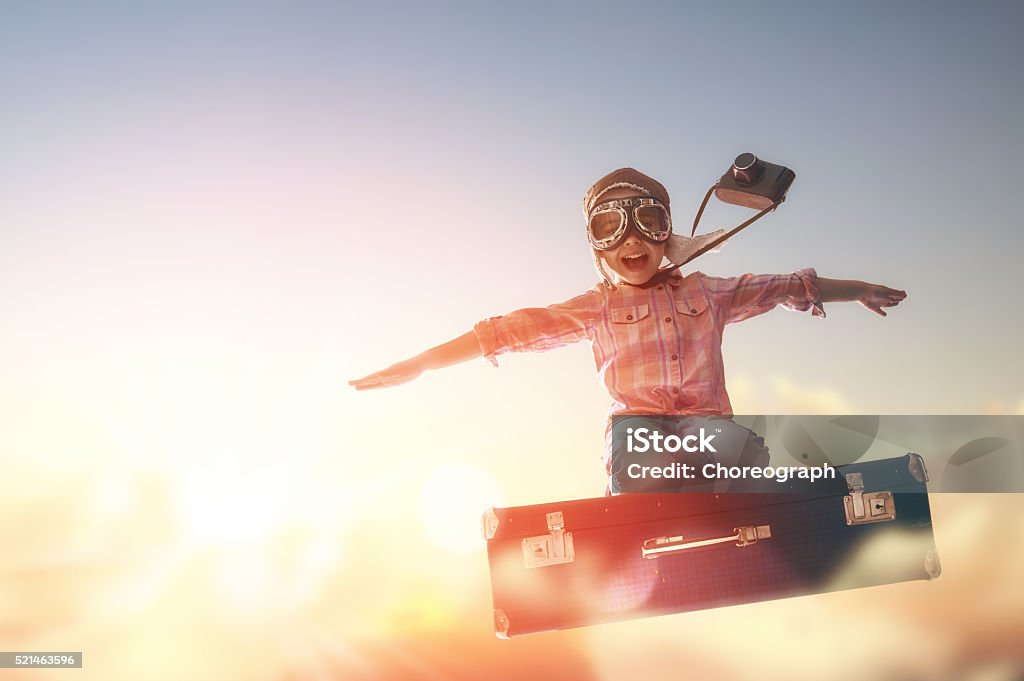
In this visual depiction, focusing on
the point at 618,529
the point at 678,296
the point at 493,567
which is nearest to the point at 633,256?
the point at 678,296

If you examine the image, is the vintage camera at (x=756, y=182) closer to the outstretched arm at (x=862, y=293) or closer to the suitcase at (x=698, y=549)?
the outstretched arm at (x=862, y=293)

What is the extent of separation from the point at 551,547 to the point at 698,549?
0.54 m

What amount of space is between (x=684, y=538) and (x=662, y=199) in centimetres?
147

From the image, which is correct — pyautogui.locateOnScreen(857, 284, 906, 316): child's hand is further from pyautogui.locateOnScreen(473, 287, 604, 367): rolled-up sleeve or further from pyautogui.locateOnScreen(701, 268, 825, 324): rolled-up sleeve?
pyautogui.locateOnScreen(473, 287, 604, 367): rolled-up sleeve

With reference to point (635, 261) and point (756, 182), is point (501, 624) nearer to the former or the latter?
point (635, 261)

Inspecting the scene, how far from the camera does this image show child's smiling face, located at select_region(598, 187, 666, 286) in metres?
3.21

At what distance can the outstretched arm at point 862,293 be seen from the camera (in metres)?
3.17

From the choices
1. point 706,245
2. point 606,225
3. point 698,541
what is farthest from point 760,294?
point 698,541

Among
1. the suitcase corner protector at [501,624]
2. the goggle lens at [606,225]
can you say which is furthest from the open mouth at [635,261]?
the suitcase corner protector at [501,624]

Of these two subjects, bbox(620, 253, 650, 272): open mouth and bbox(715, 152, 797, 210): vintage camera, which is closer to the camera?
bbox(715, 152, 797, 210): vintage camera

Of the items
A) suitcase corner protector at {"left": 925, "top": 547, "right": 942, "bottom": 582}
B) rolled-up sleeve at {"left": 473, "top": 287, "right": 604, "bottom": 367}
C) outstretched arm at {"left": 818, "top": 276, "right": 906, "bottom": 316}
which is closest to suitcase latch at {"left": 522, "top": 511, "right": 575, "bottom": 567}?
rolled-up sleeve at {"left": 473, "top": 287, "right": 604, "bottom": 367}

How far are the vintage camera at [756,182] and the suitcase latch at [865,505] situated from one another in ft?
3.80

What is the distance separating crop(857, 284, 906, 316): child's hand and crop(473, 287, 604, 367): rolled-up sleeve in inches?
43.9

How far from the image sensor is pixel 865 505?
2828mm
